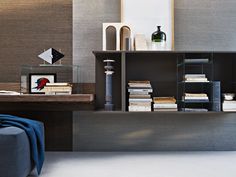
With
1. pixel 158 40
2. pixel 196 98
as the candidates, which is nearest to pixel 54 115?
pixel 158 40

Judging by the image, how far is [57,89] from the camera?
2664mm

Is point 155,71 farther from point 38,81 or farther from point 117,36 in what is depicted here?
point 38,81

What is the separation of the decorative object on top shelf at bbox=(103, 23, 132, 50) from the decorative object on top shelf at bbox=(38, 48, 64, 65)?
482 millimetres

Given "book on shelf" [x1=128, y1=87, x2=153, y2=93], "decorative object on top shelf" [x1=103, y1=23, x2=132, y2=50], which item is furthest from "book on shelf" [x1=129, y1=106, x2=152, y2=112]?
"decorative object on top shelf" [x1=103, y1=23, x2=132, y2=50]

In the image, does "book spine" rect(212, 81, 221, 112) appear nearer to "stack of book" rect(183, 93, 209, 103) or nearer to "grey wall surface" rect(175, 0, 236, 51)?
"stack of book" rect(183, 93, 209, 103)

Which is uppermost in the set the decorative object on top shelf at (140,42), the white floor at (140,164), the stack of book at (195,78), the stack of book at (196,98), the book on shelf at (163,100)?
the decorative object on top shelf at (140,42)

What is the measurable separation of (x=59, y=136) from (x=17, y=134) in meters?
1.10

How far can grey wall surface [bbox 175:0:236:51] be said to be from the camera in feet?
9.55

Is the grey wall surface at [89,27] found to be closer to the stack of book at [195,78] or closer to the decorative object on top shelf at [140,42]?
the decorative object on top shelf at [140,42]

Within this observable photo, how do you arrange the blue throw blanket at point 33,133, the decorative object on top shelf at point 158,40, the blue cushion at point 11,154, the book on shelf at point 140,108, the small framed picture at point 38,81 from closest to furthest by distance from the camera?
the blue cushion at point 11,154, the blue throw blanket at point 33,133, the book on shelf at point 140,108, the decorative object on top shelf at point 158,40, the small framed picture at point 38,81

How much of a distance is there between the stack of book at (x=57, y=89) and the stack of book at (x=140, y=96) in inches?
21.5

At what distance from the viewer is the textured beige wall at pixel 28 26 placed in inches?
115

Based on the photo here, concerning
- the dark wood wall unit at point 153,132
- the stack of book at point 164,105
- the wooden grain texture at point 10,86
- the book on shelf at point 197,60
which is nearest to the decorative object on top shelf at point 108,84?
the dark wood wall unit at point 153,132

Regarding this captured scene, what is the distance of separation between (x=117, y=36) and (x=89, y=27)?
1.22 feet
